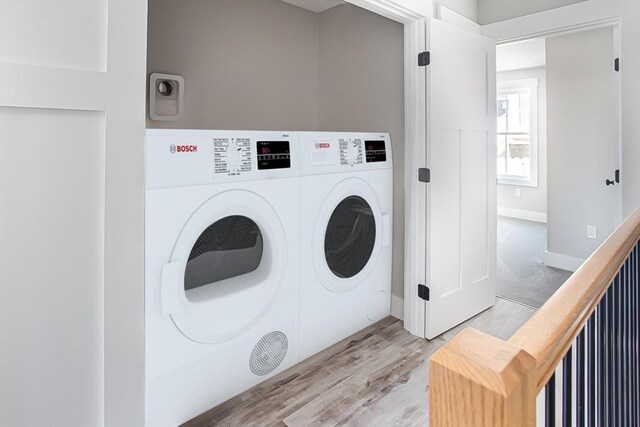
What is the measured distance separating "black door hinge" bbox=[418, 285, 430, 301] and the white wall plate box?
196cm

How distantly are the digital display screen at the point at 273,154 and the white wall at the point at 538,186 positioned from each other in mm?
5307

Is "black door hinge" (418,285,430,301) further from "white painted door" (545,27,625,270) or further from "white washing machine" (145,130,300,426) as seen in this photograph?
"white painted door" (545,27,625,270)

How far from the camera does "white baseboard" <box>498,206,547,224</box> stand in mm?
6105

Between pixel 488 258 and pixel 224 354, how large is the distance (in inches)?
80.8

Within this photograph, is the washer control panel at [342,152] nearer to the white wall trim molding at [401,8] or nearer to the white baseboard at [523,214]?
the white wall trim molding at [401,8]

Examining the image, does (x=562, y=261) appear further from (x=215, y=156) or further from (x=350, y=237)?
(x=215, y=156)

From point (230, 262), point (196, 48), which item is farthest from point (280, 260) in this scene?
point (196, 48)

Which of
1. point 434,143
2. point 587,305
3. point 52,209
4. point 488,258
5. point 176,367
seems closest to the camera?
point 587,305

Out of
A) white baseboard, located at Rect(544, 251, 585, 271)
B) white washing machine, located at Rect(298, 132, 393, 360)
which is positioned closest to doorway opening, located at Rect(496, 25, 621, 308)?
white baseboard, located at Rect(544, 251, 585, 271)

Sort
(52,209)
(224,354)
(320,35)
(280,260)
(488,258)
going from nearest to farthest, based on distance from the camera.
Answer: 1. (52,209)
2. (224,354)
3. (280,260)
4. (488,258)
5. (320,35)

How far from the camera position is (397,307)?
266 cm

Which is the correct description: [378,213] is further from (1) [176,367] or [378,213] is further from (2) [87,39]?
(2) [87,39]

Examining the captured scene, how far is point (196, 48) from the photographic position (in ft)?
8.14

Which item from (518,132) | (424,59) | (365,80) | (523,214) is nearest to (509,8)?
(424,59)
